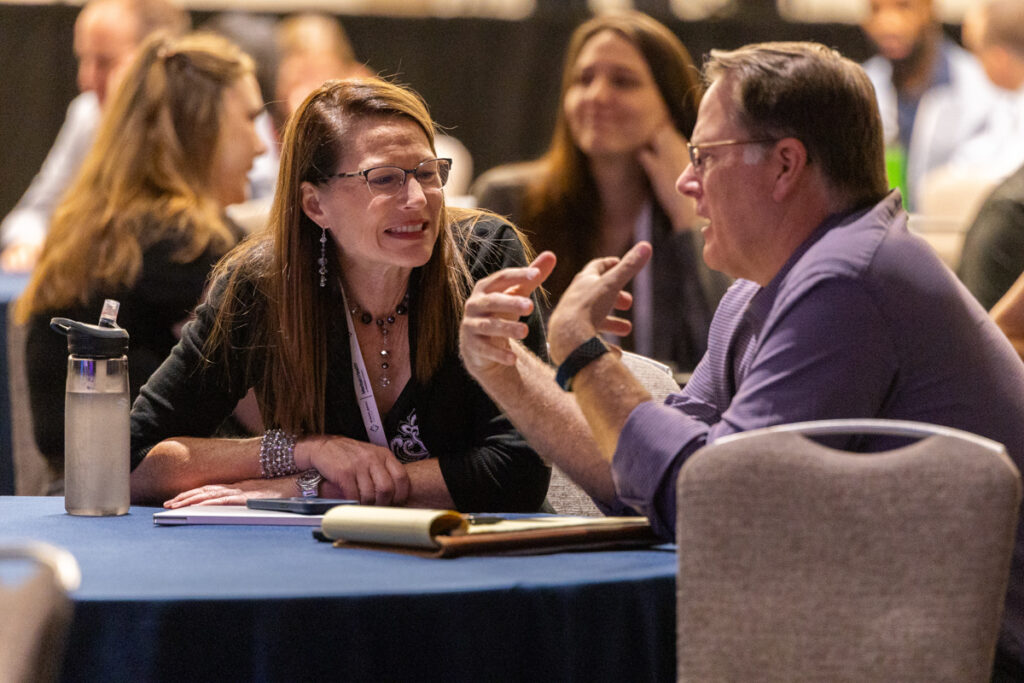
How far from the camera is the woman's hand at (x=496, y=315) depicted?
1937 millimetres

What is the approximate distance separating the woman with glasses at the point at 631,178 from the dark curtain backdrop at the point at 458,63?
99.2 inches

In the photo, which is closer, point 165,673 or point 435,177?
point 165,673

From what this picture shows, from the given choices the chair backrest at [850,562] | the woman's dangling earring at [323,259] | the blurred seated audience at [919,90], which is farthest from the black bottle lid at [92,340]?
the blurred seated audience at [919,90]

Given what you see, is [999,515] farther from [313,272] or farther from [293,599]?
[313,272]

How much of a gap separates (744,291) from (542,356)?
41 cm

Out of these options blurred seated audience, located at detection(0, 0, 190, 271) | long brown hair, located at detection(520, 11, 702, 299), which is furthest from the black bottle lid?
blurred seated audience, located at detection(0, 0, 190, 271)

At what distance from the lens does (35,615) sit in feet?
4.05

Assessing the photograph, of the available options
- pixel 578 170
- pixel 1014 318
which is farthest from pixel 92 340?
pixel 578 170

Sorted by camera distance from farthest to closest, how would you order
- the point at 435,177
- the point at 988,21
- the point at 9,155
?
the point at 9,155 → the point at 988,21 → the point at 435,177

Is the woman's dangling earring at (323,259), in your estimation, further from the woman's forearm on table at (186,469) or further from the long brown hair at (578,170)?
the long brown hair at (578,170)

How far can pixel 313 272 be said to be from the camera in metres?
2.42

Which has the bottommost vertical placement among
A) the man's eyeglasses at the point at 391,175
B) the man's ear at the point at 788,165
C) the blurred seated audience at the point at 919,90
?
the man's eyeglasses at the point at 391,175

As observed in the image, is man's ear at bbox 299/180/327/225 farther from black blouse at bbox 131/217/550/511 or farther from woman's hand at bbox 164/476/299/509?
woman's hand at bbox 164/476/299/509

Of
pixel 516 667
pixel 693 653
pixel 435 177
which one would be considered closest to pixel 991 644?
pixel 693 653
